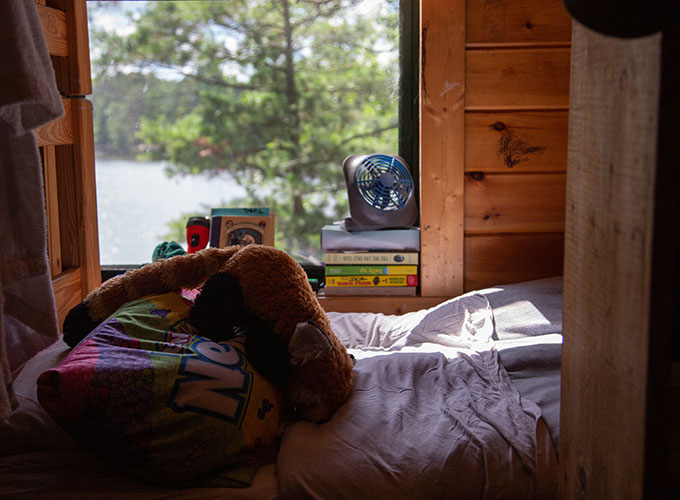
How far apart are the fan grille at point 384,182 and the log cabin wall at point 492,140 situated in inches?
2.9

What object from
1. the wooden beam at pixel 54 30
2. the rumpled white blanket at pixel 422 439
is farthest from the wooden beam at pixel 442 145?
the wooden beam at pixel 54 30

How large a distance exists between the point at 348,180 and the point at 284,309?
3.28ft

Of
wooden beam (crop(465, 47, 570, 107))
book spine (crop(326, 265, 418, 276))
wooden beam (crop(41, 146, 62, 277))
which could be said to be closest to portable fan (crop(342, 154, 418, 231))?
book spine (crop(326, 265, 418, 276))

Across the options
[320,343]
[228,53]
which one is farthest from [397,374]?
[228,53]

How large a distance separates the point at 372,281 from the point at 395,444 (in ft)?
3.78

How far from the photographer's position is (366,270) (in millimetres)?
2418

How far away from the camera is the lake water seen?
266 cm

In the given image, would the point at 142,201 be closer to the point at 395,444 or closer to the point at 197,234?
the point at 197,234

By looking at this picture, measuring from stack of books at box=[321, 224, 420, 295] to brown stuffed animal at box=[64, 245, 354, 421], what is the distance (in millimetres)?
736

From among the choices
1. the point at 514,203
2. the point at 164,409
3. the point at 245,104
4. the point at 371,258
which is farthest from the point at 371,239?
the point at 164,409

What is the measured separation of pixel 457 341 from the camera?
1933 millimetres

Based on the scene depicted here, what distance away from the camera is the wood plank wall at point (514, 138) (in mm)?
2344

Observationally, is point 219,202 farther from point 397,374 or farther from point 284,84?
point 397,374

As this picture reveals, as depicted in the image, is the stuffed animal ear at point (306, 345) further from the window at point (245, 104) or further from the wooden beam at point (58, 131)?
the window at point (245, 104)
